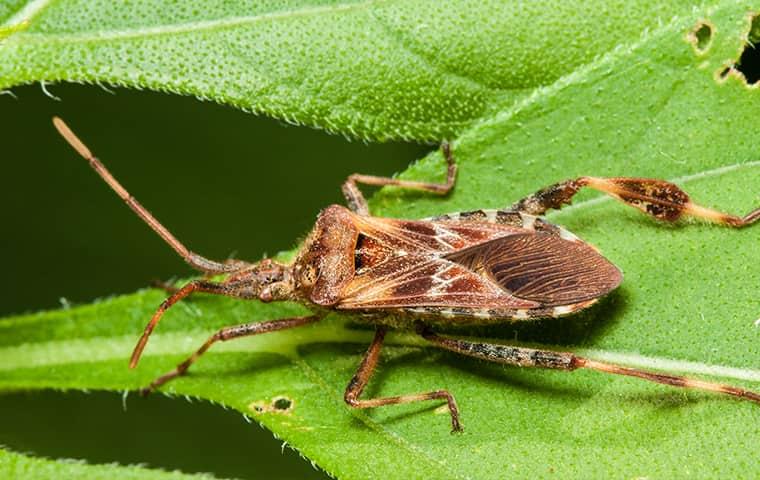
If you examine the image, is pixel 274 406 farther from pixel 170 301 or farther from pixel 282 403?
pixel 170 301

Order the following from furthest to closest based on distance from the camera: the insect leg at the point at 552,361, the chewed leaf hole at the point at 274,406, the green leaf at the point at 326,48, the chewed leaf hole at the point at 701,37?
the chewed leaf hole at the point at 274,406 → the green leaf at the point at 326,48 → the chewed leaf hole at the point at 701,37 → the insect leg at the point at 552,361

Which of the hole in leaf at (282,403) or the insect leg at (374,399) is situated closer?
the insect leg at (374,399)

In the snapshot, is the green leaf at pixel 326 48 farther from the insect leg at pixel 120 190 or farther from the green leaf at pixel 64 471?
the green leaf at pixel 64 471

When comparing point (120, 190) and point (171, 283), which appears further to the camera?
point (171, 283)

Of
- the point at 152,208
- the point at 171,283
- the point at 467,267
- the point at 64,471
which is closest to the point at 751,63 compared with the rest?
the point at 467,267

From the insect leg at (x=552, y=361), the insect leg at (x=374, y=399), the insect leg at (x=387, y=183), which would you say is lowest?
the insect leg at (x=374, y=399)

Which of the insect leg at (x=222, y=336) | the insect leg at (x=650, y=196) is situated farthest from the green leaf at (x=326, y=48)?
the insect leg at (x=222, y=336)
